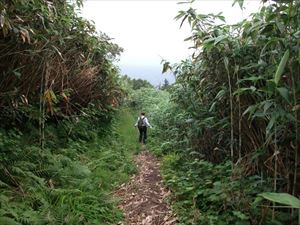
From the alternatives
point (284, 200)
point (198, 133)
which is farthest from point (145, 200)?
point (284, 200)

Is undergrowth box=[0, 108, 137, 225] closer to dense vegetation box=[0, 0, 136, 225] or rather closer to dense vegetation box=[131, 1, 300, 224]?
dense vegetation box=[0, 0, 136, 225]

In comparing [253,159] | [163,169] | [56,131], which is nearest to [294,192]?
[253,159]

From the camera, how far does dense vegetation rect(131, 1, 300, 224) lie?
343 cm

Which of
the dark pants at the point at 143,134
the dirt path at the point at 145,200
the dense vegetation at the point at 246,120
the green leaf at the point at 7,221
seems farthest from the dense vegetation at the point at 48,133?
the dark pants at the point at 143,134

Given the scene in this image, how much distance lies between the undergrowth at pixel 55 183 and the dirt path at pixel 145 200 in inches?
8.4

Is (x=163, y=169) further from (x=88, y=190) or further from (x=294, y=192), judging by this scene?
(x=294, y=192)

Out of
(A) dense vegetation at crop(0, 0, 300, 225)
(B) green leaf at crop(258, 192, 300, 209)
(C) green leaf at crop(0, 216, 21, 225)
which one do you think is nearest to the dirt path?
(A) dense vegetation at crop(0, 0, 300, 225)

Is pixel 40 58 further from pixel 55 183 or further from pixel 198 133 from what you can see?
pixel 198 133

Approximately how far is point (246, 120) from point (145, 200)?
7.61 ft

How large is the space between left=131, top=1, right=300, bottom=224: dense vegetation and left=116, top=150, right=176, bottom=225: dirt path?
258 millimetres

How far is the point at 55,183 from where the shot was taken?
18.7ft

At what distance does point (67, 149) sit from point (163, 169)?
214 centimetres

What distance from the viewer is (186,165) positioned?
7.29 m

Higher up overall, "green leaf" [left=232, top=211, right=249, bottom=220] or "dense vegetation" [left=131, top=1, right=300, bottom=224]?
"dense vegetation" [left=131, top=1, right=300, bottom=224]
